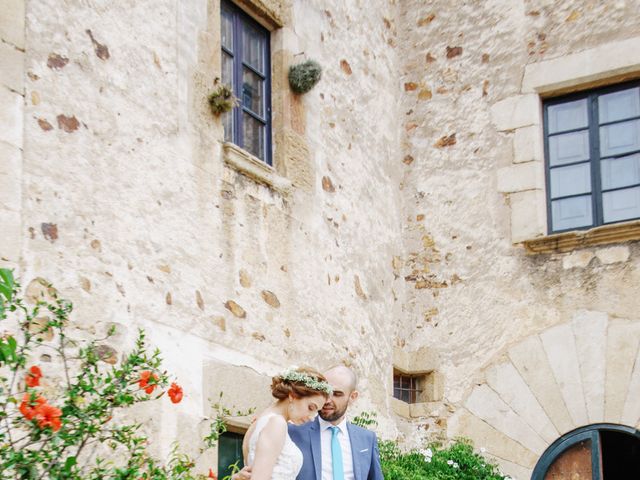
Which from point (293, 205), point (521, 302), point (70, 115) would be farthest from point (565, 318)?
point (70, 115)

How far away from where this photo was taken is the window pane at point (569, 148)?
27.2 feet

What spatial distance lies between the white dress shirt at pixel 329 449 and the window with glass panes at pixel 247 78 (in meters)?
2.35

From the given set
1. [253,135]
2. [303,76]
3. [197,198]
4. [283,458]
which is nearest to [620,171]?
[303,76]

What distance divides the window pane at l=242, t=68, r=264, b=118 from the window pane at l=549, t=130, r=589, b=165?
2340mm

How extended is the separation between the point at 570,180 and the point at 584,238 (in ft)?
1.87

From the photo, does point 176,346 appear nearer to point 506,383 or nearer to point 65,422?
point 65,422

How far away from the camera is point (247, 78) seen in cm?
742

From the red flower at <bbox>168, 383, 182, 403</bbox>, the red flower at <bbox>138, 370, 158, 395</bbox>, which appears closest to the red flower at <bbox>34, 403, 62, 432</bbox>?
the red flower at <bbox>138, 370, 158, 395</bbox>

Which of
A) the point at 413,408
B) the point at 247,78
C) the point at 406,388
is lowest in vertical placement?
the point at 413,408

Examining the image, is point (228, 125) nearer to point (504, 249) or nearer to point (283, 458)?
point (504, 249)

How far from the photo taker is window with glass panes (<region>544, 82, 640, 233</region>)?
8.08 m

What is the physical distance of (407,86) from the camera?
9062mm

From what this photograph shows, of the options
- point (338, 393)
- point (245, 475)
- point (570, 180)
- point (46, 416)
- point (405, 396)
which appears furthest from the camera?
point (405, 396)

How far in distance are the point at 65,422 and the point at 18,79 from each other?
1.71 meters
